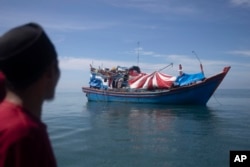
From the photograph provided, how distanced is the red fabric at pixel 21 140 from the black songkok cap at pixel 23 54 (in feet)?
0.61

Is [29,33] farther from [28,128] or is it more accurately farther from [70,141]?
[70,141]

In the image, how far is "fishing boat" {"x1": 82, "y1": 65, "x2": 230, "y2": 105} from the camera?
40688 mm

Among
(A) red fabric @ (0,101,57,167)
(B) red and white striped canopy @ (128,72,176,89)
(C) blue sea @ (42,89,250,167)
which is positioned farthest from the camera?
(B) red and white striped canopy @ (128,72,176,89)

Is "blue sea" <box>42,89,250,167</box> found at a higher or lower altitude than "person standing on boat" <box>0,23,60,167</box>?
lower

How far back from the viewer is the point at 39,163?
1.62m

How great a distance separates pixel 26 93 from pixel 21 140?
358 mm

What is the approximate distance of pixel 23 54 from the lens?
5.66 feet

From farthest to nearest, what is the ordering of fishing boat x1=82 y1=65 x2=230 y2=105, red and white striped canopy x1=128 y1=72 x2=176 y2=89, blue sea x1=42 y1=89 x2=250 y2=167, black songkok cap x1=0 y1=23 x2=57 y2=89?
red and white striped canopy x1=128 y1=72 x2=176 y2=89 < fishing boat x1=82 y1=65 x2=230 y2=105 < blue sea x1=42 y1=89 x2=250 y2=167 < black songkok cap x1=0 y1=23 x2=57 y2=89

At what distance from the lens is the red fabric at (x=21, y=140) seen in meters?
1.52

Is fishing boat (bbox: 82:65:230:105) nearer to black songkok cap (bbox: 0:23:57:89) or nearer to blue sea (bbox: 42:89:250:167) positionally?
blue sea (bbox: 42:89:250:167)

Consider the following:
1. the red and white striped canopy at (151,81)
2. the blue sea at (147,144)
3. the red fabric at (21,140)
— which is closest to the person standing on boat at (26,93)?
the red fabric at (21,140)

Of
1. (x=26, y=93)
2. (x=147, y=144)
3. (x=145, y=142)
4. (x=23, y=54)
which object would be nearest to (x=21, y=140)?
(x=26, y=93)

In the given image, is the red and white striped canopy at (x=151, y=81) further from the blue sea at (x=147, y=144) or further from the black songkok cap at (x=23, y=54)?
the black songkok cap at (x=23, y=54)

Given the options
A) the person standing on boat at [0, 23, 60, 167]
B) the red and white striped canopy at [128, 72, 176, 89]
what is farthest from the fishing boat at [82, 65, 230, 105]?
the person standing on boat at [0, 23, 60, 167]
